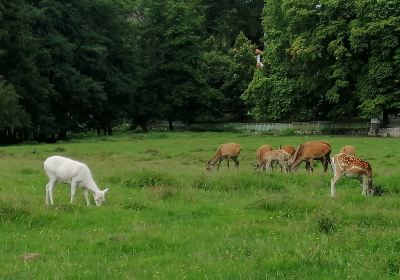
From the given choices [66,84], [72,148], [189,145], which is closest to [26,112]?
[66,84]

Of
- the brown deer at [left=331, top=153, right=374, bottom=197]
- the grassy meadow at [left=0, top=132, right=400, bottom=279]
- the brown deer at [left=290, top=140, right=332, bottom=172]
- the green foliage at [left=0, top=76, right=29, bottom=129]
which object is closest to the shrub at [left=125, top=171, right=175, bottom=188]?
the grassy meadow at [left=0, top=132, right=400, bottom=279]

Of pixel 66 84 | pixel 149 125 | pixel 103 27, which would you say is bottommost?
pixel 149 125

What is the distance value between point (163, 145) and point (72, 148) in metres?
5.83

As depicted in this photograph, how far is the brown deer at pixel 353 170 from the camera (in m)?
17.1

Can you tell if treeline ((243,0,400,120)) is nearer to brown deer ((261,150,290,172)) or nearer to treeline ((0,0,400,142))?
treeline ((0,0,400,142))

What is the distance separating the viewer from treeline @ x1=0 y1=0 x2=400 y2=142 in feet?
161

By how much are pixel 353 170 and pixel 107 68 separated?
1776 inches

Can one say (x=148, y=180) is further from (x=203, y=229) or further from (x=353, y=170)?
(x=203, y=229)

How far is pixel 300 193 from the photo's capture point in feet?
57.0

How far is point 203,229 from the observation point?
12273 millimetres

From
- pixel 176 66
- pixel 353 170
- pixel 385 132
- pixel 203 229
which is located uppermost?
pixel 176 66

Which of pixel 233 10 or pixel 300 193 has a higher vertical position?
pixel 233 10

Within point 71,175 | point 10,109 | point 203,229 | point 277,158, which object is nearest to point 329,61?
point 10,109

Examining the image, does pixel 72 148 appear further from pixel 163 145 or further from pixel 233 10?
pixel 233 10
